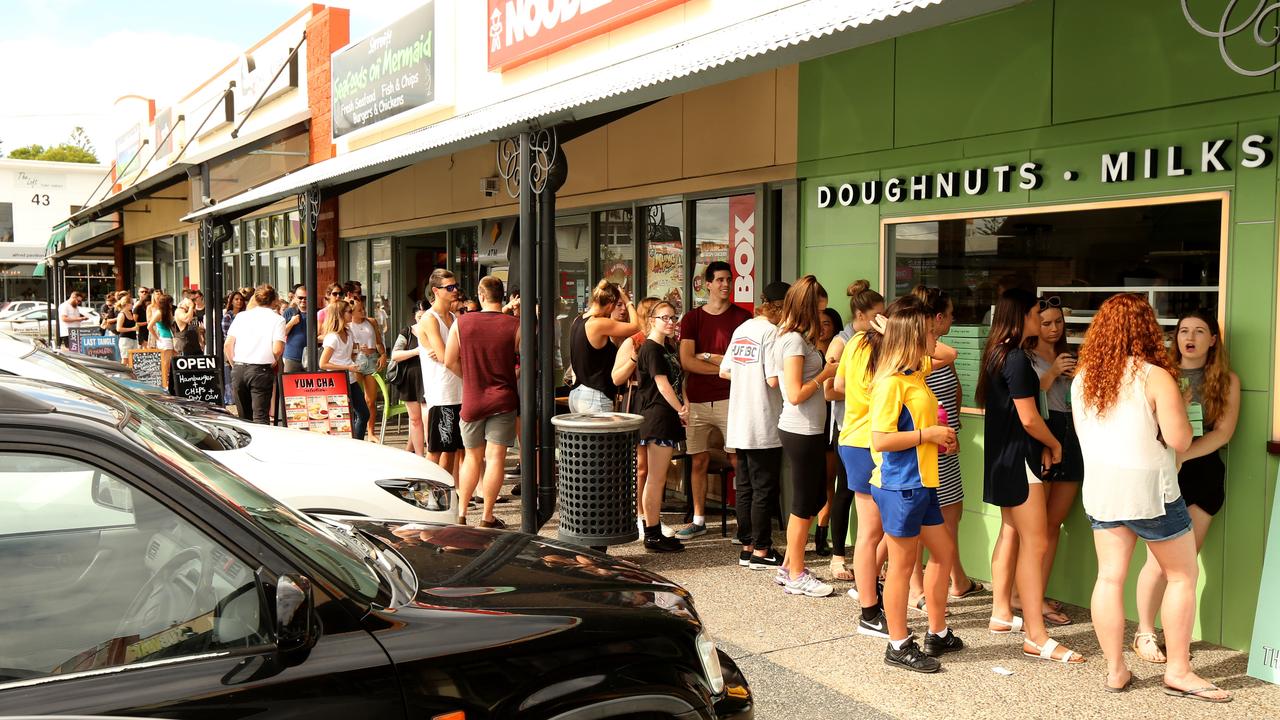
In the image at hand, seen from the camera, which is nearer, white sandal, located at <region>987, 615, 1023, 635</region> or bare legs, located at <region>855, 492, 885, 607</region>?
bare legs, located at <region>855, 492, 885, 607</region>

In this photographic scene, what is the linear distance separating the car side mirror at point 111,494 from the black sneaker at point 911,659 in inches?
153

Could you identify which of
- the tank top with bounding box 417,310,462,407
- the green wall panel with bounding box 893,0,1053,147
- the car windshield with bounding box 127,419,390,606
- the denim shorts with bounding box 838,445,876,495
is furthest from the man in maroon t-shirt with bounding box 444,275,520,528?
the car windshield with bounding box 127,419,390,606

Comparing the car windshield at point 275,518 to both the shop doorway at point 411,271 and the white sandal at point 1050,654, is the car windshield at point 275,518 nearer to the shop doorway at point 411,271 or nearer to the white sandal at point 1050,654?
the white sandal at point 1050,654

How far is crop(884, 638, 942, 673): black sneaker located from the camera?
5.14 m

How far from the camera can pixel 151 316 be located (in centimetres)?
1567

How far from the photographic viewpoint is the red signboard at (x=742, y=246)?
8.94 meters

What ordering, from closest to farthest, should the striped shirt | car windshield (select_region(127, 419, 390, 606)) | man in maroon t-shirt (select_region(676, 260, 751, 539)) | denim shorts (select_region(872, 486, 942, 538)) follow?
car windshield (select_region(127, 419, 390, 606))
denim shorts (select_region(872, 486, 942, 538))
the striped shirt
man in maroon t-shirt (select_region(676, 260, 751, 539))

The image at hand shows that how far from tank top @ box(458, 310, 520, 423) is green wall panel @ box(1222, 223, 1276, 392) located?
190 inches

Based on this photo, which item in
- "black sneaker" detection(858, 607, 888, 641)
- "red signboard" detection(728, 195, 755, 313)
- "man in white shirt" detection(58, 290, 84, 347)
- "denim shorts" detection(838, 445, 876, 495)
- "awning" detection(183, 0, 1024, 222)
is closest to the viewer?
"awning" detection(183, 0, 1024, 222)

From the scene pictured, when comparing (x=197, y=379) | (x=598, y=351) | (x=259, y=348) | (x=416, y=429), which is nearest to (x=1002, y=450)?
(x=598, y=351)

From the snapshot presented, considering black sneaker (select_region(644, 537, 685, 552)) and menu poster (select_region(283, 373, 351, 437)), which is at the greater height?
menu poster (select_region(283, 373, 351, 437))

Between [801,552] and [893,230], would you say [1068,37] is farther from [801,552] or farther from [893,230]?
[801,552]

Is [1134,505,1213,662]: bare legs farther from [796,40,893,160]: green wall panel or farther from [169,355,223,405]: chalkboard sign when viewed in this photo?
[169,355,223,405]: chalkboard sign

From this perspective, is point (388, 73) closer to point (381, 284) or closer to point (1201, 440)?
point (381, 284)
